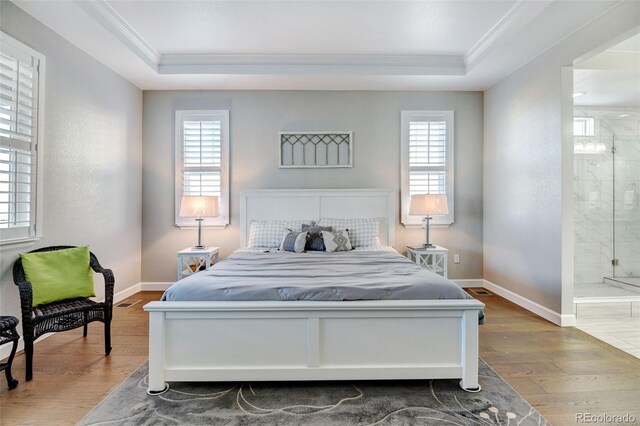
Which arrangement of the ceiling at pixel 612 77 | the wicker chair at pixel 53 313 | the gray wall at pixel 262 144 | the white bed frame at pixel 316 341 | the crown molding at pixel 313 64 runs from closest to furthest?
the white bed frame at pixel 316 341 → the wicker chair at pixel 53 313 → the ceiling at pixel 612 77 → the crown molding at pixel 313 64 → the gray wall at pixel 262 144

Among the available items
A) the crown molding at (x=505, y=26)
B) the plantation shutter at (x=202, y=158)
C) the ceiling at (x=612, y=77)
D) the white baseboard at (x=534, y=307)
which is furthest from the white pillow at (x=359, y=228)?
the ceiling at (x=612, y=77)

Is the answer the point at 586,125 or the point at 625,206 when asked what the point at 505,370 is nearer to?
the point at 625,206

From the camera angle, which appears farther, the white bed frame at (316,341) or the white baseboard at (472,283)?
the white baseboard at (472,283)

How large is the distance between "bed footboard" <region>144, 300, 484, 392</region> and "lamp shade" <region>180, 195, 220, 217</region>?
205cm

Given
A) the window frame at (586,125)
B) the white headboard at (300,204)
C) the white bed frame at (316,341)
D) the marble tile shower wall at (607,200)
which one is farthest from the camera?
the window frame at (586,125)

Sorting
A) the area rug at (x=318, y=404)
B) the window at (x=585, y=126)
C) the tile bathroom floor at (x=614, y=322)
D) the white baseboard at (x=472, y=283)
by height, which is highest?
the window at (x=585, y=126)

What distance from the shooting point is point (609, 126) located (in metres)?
4.84

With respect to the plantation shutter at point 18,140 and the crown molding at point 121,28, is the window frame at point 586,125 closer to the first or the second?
the crown molding at point 121,28

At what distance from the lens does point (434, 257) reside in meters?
4.14

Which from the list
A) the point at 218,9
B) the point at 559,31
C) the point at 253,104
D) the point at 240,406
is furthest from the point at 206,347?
the point at 559,31

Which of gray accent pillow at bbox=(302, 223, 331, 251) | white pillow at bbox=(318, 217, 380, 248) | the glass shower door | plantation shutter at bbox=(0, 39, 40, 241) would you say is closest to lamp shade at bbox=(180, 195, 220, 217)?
gray accent pillow at bbox=(302, 223, 331, 251)

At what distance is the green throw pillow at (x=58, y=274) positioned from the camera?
2.44 metres

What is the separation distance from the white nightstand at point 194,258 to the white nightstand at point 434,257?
245cm

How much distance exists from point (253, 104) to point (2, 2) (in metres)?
2.48
